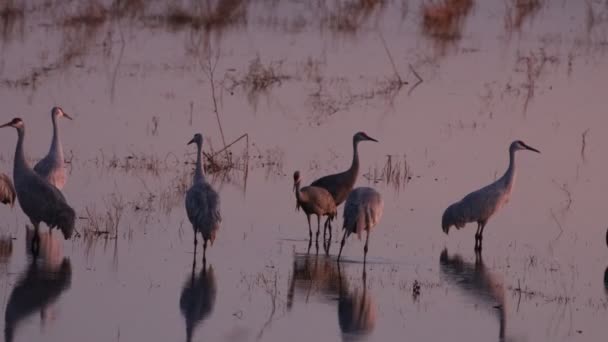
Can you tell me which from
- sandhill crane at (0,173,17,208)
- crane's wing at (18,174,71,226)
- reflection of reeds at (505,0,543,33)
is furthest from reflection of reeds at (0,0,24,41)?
crane's wing at (18,174,71,226)

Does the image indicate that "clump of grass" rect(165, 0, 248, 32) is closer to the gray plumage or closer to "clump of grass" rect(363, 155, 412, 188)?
"clump of grass" rect(363, 155, 412, 188)

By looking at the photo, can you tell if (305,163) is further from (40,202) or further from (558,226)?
(40,202)

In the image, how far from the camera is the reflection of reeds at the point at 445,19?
29078mm

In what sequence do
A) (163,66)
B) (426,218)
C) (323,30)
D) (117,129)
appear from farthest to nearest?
(323,30) → (163,66) → (117,129) → (426,218)

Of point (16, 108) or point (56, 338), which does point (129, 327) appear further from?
point (16, 108)

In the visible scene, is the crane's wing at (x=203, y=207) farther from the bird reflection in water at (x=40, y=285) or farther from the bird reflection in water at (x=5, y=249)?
the bird reflection in water at (x=5, y=249)

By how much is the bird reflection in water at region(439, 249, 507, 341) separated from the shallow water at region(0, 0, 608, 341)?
1.3 inches

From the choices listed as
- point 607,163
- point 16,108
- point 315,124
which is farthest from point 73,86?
point 607,163

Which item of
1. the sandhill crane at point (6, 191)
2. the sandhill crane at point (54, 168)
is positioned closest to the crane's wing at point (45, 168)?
the sandhill crane at point (54, 168)

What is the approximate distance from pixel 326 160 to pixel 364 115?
3132 millimetres

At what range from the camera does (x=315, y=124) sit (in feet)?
66.2

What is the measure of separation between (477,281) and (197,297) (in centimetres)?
243

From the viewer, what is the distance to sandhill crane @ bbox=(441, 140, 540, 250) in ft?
47.6

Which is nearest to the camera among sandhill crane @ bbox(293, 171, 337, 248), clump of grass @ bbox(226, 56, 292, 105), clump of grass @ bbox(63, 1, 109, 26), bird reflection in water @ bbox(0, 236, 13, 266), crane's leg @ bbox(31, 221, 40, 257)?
bird reflection in water @ bbox(0, 236, 13, 266)
